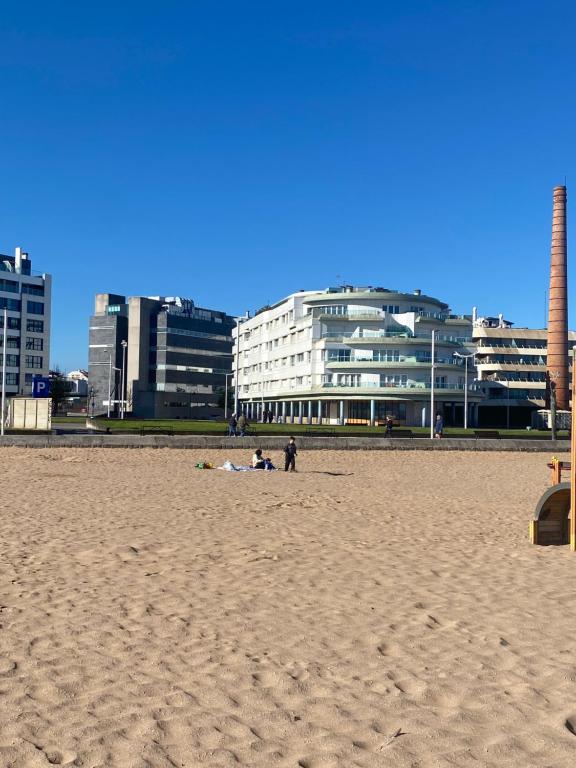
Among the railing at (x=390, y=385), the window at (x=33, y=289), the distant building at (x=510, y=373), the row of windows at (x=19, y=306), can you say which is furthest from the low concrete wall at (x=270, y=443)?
the window at (x=33, y=289)

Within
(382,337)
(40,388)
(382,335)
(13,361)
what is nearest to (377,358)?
(382,337)

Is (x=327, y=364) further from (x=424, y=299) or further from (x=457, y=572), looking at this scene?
(x=457, y=572)

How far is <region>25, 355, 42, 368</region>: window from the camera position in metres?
97.6

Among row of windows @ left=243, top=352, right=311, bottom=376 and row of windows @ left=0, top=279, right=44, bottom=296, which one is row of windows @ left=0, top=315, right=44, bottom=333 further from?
row of windows @ left=243, top=352, right=311, bottom=376

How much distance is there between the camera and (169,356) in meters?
134

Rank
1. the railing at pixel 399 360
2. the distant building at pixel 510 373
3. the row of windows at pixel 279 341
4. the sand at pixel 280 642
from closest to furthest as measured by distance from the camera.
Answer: the sand at pixel 280 642, the railing at pixel 399 360, the row of windows at pixel 279 341, the distant building at pixel 510 373

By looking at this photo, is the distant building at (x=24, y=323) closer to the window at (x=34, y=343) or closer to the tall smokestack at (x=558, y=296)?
the window at (x=34, y=343)

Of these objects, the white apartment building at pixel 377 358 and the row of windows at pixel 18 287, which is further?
the row of windows at pixel 18 287

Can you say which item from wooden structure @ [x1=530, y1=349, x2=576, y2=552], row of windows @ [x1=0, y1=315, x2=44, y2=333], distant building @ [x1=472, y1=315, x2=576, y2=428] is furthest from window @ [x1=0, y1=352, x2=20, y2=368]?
wooden structure @ [x1=530, y1=349, x2=576, y2=552]

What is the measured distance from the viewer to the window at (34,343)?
98000mm

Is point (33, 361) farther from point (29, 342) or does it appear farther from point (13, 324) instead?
point (13, 324)

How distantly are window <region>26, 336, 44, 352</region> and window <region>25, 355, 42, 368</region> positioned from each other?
3.94 ft

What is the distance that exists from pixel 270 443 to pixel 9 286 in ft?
219

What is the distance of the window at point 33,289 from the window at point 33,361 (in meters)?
8.60
